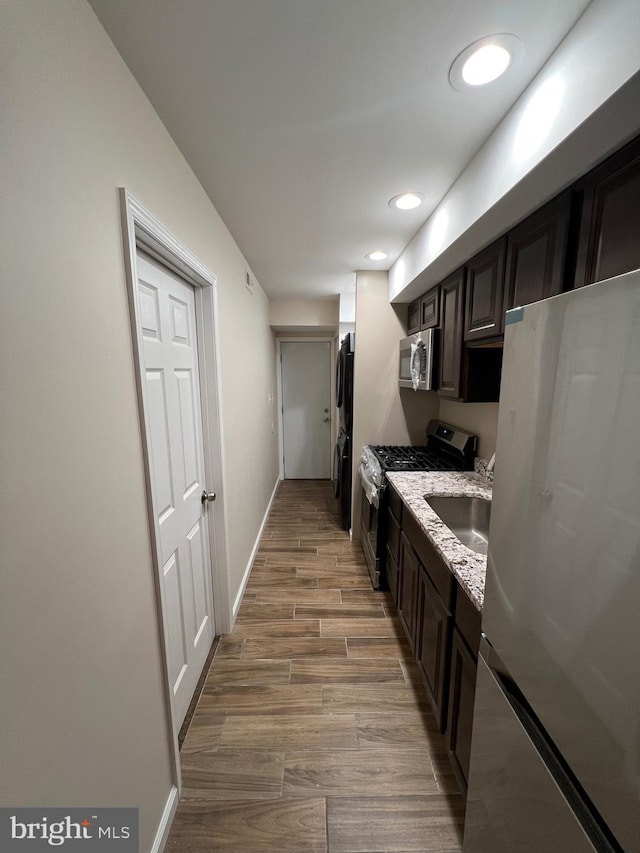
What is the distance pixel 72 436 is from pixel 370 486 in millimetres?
1979

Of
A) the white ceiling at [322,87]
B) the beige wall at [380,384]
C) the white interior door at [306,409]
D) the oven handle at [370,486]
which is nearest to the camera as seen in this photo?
the white ceiling at [322,87]

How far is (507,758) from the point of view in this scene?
2.53 ft

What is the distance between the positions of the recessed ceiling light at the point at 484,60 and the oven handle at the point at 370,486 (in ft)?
6.22

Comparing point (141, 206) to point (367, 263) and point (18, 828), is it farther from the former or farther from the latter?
point (367, 263)

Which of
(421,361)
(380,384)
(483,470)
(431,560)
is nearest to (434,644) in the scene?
(431,560)

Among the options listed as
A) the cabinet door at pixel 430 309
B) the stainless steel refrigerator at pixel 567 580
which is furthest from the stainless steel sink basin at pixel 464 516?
the cabinet door at pixel 430 309

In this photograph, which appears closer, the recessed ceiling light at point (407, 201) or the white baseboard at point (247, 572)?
the recessed ceiling light at point (407, 201)

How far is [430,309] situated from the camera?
7.49 ft

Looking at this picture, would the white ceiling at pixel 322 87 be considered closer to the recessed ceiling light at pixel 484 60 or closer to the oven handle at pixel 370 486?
the recessed ceiling light at pixel 484 60

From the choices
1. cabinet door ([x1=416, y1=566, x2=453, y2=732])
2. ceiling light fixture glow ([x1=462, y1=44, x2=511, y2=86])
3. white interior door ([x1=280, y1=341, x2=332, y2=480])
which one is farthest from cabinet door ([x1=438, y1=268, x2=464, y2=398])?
white interior door ([x1=280, y1=341, x2=332, y2=480])

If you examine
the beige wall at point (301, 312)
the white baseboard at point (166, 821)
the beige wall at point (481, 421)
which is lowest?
the white baseboard at point (166, 821)

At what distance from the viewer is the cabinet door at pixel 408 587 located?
1.69 m

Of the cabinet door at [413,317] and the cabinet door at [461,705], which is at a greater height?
the cabinet door at [413,317]

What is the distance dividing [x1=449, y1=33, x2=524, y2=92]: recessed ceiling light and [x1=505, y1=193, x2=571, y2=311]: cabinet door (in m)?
0.41
